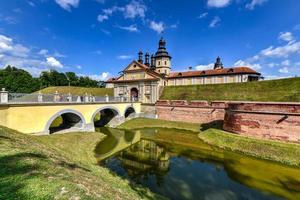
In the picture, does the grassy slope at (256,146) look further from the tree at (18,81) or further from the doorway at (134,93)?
the tree at (18,81)

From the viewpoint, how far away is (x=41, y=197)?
4.11m

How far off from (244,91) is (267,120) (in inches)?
483

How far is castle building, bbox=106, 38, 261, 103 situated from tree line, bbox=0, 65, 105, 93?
20946 millimetres

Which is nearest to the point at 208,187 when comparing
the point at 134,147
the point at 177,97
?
the point at 134,147

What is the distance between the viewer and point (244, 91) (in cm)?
2523

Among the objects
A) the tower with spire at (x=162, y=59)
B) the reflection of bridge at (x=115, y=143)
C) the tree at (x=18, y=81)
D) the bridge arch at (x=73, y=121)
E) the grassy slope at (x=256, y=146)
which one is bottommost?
the reflection of bridge at (x=115, y=143)

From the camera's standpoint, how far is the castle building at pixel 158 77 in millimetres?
31359

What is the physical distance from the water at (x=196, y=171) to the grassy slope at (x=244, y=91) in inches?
484

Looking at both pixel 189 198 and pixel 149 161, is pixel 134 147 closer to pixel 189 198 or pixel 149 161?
pixel 149 161

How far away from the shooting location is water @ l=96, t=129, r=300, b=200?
8.69 meters

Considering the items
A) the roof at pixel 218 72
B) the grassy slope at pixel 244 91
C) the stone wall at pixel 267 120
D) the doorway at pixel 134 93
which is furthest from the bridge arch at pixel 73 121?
the roof at pixel 218 72

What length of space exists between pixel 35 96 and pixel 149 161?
10.3m

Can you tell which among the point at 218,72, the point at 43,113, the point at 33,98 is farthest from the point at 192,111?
the point at 218,72

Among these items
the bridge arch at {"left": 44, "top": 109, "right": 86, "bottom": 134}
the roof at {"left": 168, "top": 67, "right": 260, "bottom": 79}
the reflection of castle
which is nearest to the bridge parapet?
the bridge arch at {"left": 44, "top": 109, "right": 86, "bottom": 134}
